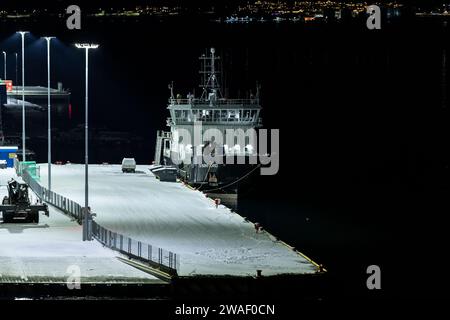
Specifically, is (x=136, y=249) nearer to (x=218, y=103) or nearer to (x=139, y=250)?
(x=139, y=250)

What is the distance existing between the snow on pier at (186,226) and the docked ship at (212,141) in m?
3.01

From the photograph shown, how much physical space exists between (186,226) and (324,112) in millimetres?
76556

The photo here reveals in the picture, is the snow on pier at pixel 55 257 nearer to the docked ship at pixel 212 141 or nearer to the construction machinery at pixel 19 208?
the construction machinery at pixel 19 208

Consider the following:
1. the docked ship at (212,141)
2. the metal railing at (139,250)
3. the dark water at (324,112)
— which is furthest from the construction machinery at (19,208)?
the docked ship at (212,141)

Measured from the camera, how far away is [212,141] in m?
61.0

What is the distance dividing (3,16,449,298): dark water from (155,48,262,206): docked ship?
1.44m

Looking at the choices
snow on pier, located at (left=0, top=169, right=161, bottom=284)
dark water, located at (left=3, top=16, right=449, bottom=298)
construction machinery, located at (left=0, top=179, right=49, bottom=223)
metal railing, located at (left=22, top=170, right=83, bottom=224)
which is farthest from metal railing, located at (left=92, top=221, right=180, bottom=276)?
dark water, located at (left=3, top=16, right=449, bottom=298)

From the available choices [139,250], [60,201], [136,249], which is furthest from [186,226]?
[139,250]

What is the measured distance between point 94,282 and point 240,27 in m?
96.5

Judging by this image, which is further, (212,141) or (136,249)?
(212,141)

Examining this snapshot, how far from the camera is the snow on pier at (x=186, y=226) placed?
100ft

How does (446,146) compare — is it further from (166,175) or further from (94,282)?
(94,282)

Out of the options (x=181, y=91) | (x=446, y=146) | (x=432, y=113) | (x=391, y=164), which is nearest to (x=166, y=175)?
(x=391, y=164)

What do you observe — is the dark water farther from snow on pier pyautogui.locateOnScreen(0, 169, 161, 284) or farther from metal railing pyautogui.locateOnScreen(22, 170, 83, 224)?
snow on pier pyautogui.locateOnScreen(0, 169, 161, 284)
